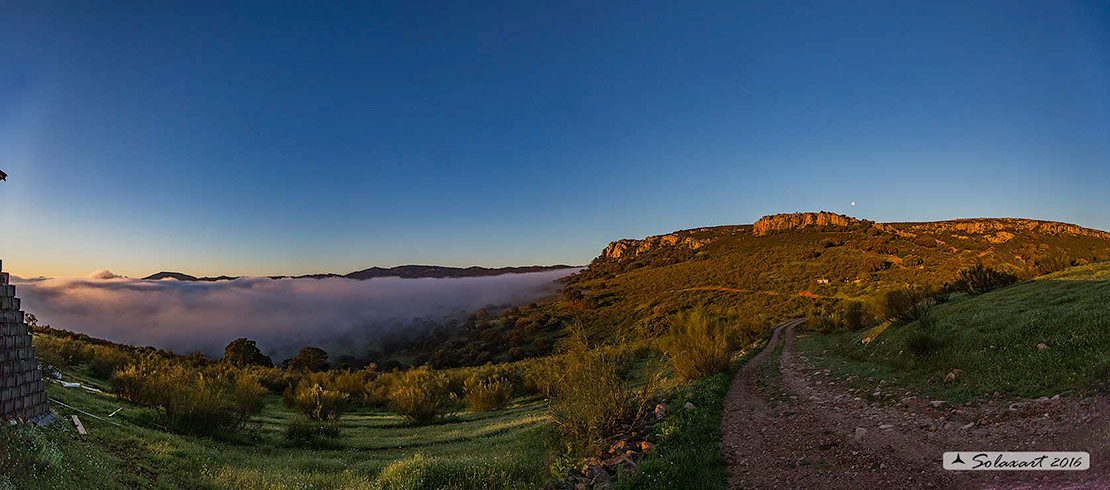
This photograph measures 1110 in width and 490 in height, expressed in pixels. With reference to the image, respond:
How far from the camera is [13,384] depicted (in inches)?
350

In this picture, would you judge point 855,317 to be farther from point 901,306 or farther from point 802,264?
point 802,264

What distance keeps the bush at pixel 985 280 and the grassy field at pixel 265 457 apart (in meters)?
20.4

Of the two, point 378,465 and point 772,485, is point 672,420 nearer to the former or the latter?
point 772,485

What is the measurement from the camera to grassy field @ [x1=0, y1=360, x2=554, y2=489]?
7543mm

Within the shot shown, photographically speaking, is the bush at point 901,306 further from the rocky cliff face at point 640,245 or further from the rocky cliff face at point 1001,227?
the rocky cliff face at point 640,245

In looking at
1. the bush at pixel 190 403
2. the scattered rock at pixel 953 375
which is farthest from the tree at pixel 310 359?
the scattered rock at pixel 953 375

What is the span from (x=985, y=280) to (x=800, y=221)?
9957 centimetres

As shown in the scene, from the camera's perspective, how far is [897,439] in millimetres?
6441

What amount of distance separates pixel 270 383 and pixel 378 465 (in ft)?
62.0

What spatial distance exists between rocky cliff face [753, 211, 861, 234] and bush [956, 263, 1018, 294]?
283 feet

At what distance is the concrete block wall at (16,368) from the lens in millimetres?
8750

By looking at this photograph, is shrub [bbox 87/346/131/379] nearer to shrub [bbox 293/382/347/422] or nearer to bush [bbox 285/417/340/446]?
shrub [bbox 293/382/347/422]

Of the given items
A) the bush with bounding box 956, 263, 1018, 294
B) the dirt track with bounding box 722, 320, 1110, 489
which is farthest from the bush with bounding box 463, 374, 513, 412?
the bush with bounding box 956, 263, 1018, 294

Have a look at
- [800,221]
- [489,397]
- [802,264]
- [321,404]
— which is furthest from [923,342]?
[800,221]
